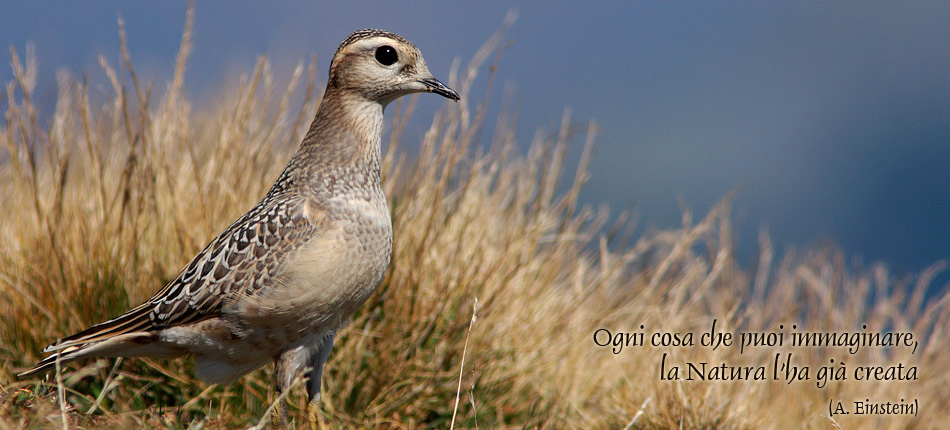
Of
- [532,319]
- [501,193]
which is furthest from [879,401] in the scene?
[501,193]

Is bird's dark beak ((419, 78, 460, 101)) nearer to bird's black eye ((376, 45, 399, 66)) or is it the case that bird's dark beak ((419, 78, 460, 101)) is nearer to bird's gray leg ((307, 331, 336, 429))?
bird's black eye ((376, 45, 399, 66))

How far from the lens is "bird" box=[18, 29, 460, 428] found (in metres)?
3.76

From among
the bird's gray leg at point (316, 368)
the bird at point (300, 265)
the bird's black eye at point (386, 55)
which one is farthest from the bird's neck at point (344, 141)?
the bird's gray leg at point (316, 368)

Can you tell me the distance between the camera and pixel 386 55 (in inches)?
164

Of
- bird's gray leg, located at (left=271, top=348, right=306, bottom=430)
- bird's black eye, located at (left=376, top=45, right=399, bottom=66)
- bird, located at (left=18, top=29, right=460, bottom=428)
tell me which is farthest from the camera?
bird's black eye, located at (left=376, top=45, right=399, bottom=66)

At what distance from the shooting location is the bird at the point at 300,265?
3756mm

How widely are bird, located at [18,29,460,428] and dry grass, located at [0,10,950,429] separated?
0.32 m

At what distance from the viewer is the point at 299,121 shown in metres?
5.64

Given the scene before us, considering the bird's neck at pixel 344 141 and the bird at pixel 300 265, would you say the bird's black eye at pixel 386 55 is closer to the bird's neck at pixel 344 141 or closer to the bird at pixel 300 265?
the bird at pixel 300 265

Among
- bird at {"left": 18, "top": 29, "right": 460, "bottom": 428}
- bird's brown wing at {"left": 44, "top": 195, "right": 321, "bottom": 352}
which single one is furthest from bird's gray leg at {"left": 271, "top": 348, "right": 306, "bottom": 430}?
bird's brown wing at {"left": 44, "top": 195, "right": 321, "bottom": 352}

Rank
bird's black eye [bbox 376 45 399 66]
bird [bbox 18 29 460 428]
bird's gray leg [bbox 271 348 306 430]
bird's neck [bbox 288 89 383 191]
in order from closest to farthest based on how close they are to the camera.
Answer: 1. bird [bbox 18 29 460 428]
2. bird's gray leg [bbox 271 348 306 430]
3. bird's neck [bbox 288 89 383 191]
4. bird's black eye [bbox 376 45 399 66]

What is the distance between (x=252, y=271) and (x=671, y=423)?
2.74 meters

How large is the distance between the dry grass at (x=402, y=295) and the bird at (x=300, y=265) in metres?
0.32

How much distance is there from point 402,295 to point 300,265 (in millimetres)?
1455
